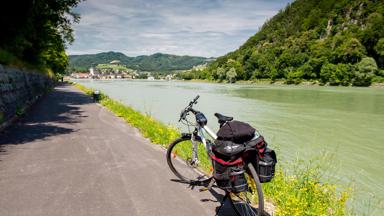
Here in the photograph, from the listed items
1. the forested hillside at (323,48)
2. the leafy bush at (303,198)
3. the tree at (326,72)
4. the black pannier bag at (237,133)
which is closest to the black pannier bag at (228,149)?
the black pannier bag at (237,133)

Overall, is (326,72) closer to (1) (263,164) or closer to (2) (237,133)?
(1) (263,164)

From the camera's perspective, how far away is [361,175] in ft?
27.6

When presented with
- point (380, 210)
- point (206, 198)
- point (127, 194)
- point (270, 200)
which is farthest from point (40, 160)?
→ point (380, 210)

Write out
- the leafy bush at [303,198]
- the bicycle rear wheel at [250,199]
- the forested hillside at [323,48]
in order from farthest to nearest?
1. the forested hillside at [323,48]
2. the leafy bush at [303,198]
3. the bicycle rear wheel at [250,199]

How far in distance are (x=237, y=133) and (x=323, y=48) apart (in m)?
110

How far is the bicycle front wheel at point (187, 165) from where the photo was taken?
5.24 metres

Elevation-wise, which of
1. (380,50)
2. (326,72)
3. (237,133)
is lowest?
(326,72)

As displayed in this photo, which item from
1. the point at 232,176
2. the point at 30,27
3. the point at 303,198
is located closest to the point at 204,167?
the point at 303,198

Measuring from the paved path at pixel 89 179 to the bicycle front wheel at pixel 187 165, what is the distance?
0.69 ft

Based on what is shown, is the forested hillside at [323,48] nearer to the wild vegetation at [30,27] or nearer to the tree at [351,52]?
the tree at [351,52]

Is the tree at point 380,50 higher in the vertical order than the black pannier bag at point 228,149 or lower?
higher

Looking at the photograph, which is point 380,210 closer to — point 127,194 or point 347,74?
point 127,194

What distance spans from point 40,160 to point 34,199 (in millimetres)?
2134

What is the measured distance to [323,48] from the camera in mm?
101062
